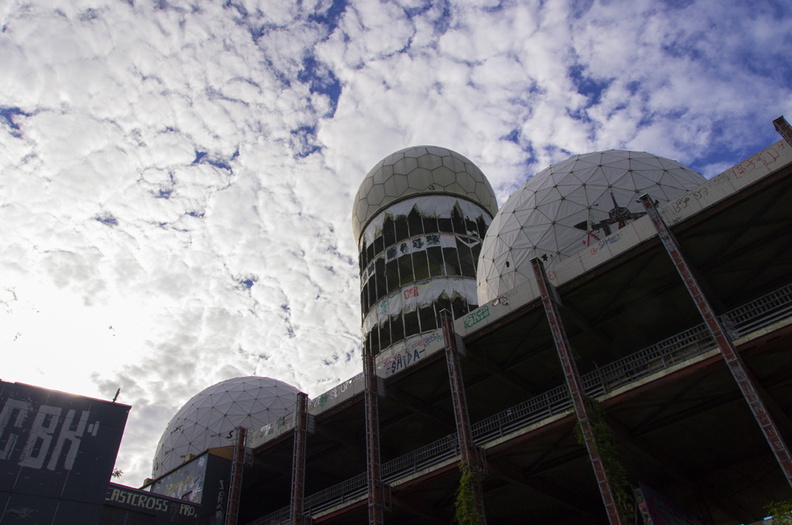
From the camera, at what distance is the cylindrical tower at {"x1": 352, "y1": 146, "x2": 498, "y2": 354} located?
44906 mm

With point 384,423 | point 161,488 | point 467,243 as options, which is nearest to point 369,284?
point 467,243

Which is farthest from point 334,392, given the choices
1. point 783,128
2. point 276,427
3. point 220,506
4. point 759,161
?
point 783,128

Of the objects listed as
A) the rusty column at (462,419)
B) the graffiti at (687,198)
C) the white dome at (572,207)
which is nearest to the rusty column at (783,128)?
the graffiti at (687,198)

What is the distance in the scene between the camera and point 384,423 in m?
34.3

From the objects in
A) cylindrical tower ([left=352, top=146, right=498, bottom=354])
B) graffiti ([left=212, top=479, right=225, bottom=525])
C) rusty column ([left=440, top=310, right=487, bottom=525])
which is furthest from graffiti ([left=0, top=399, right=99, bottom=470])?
cylindrical tower ([left=352, top=146, right=498, bottom=354])

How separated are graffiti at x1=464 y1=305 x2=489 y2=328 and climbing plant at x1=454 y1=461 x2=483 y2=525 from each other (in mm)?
6927

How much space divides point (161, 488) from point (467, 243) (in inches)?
1159

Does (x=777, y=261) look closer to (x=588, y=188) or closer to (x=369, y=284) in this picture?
(x=588, y=188)

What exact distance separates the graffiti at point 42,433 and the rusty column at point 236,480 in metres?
10.9

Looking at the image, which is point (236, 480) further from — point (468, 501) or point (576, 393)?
point (576, 393)

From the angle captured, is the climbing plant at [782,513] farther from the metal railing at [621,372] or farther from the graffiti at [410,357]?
the graffiti at [410,357]

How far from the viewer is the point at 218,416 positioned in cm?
4959

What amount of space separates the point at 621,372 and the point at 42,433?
2483cm

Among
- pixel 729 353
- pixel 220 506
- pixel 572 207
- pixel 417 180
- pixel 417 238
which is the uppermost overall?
pixel 417 180
